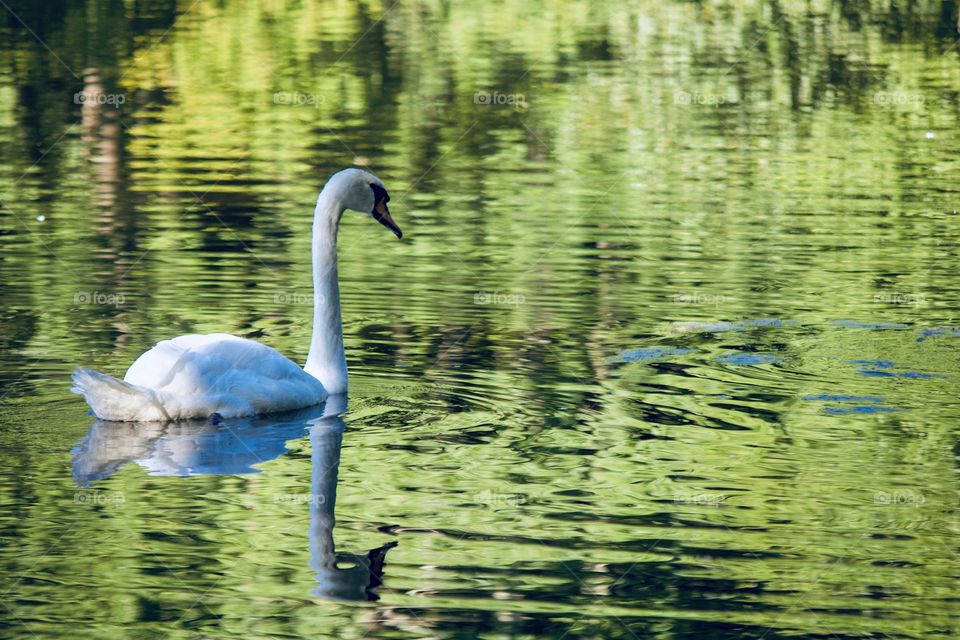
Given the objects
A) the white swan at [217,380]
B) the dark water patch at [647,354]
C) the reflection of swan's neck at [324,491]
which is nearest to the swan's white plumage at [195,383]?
the white swan at [217,380]

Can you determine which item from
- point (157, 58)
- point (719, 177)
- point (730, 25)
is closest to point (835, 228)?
point (719, 177)

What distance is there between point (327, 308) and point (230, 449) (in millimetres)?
1520

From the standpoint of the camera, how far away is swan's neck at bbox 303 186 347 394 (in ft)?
33.5

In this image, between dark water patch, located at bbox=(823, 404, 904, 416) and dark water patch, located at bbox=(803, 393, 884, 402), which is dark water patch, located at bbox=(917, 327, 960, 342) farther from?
Answer: dark water patch, located at bbox=(823, 404, 904, 416)

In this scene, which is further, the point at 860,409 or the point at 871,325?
the point at 871,325

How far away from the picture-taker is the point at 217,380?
9453 mm

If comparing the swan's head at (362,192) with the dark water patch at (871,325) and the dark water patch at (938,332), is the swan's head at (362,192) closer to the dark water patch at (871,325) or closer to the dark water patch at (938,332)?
the dark water patch at (871,325)

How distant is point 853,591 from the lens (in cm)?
Result: 704

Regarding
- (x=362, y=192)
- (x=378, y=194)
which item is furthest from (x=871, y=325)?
(x=362, y=192)

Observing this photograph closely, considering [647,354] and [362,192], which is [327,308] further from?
[647,354]

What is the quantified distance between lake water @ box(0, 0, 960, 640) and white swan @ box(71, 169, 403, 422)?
125mm

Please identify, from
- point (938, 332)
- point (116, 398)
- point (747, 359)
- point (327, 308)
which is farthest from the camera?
point (938, 332)

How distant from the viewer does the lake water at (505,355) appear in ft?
23.0

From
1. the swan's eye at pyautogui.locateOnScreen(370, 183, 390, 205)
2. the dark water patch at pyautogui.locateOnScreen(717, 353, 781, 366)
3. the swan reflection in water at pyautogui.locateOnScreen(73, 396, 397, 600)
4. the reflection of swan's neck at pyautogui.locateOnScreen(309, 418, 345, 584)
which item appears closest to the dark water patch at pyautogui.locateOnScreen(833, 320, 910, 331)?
the dark water patch at pyautogui.locateOnScreen(717, 353, 781, 366)
